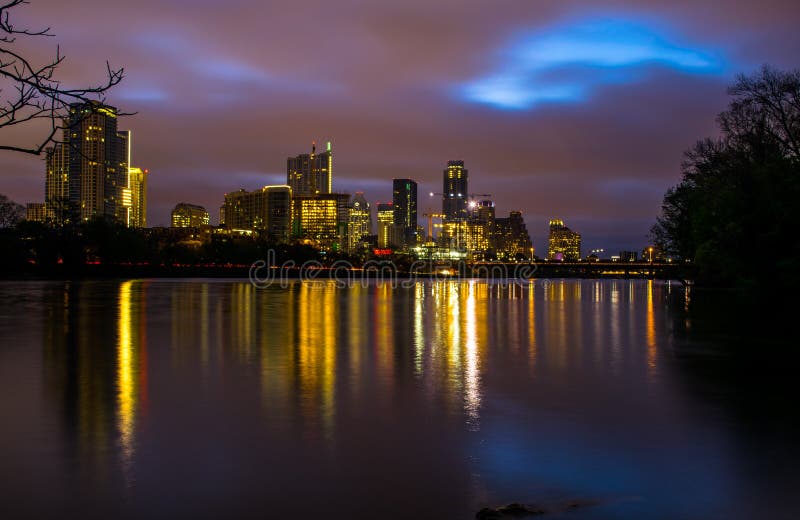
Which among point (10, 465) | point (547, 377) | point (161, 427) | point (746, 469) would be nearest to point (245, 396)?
point (161, 427)

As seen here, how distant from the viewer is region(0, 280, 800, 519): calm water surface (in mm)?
6555

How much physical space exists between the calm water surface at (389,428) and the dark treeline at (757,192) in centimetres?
2335

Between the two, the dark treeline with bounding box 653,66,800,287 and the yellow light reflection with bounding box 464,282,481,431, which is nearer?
the yellow light reflection with bounding box 464,282,481,431

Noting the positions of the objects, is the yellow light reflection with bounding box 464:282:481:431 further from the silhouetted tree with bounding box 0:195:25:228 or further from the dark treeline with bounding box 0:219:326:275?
the silhouetted tree with bounding box 0:195:25:228

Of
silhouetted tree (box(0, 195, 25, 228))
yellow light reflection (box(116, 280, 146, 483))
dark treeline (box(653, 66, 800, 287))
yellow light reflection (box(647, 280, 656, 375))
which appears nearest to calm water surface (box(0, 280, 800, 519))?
yellow light reflection (box(116, 280, 146, 483))

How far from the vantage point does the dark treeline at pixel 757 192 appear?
38.5 meters

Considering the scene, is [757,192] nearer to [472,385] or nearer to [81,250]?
[472,385]

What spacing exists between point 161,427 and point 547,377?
23.7 ft

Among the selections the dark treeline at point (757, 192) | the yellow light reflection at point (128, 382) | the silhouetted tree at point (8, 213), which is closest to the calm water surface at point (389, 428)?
the yellow light reflection at point (128, 382)

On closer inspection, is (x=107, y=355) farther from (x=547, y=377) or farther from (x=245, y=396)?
(x=547, y=377)

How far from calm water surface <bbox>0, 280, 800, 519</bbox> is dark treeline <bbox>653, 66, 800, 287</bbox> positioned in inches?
919

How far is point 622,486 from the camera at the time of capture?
22.8 feet

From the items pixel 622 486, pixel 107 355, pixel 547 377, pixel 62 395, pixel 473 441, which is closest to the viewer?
pixel 622 486

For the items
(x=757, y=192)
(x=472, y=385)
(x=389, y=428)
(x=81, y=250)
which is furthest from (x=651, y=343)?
(x=81, y=250)
